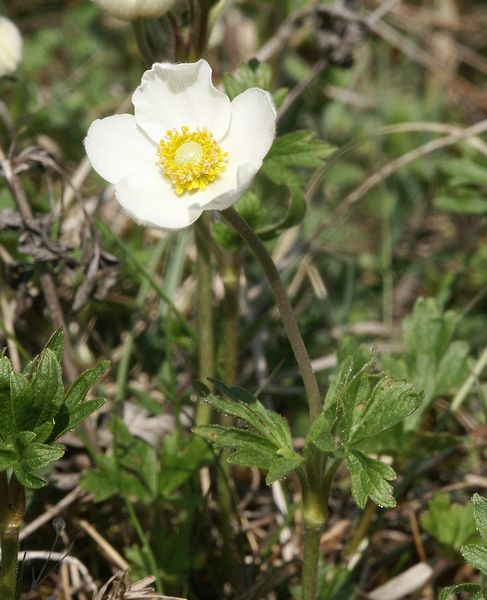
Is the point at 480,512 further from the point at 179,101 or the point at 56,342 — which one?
the point at 179,101

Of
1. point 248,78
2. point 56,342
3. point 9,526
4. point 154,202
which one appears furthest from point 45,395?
point 248,78

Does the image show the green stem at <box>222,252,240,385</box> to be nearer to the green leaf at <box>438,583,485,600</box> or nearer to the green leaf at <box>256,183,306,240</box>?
the green leaf at <box>256,183,306,240</box>

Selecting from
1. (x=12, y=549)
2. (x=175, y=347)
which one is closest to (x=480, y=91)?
(x=175, y=347)

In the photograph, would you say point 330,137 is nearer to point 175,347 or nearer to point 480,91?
point 480,91

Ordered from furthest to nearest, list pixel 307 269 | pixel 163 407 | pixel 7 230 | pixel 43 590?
pixel 307 269 → pixel 163 407 → pixel 7 230 → pixel 43 590

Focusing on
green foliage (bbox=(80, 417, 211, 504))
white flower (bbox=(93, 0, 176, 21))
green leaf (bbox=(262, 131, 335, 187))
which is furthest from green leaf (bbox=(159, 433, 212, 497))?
white flower (bbox=(93, 0, 176, 21))

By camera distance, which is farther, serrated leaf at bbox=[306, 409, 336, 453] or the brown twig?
the brown twig
